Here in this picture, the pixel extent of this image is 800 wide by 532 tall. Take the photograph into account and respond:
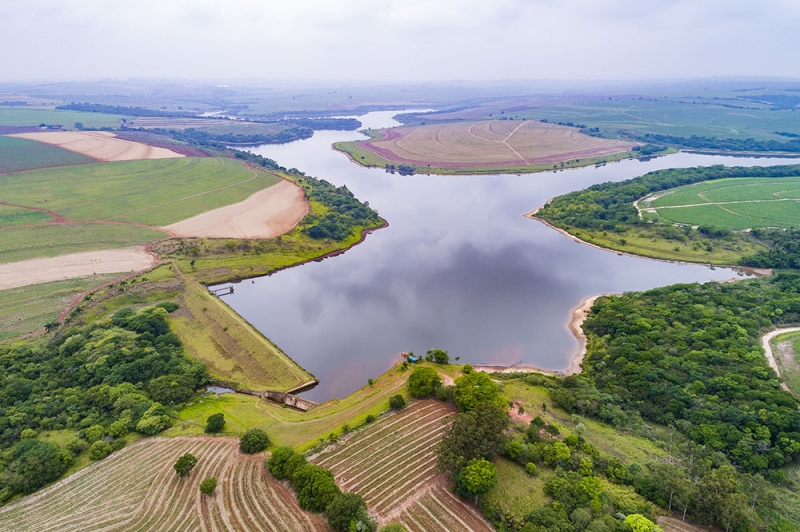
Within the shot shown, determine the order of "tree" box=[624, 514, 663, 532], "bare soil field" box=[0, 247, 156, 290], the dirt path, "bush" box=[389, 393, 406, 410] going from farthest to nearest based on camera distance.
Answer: "bare soil field" box=[0, 247, 156, 290], the dirt path, "bush" box=[389, 393, 406, 410], "tree" box=[624, 514, 663, 532]

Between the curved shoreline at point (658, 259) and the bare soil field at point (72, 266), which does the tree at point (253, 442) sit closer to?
the bare soil field at point (72, 266)

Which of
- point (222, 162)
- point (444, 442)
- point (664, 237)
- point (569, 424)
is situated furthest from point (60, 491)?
point (222, 162)

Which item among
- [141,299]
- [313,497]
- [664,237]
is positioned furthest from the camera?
[664,237]

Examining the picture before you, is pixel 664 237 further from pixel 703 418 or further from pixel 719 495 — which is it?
pixel 719 495

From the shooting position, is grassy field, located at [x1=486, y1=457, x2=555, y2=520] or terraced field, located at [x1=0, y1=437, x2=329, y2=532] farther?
terraced field, located at [x1=0, y1=437, x2=329, y2=532]

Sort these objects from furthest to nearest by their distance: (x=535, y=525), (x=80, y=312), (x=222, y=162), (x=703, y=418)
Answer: (x=222, y=162), (x=80, y=312), (x=703, y=418), (x=535, y=525)

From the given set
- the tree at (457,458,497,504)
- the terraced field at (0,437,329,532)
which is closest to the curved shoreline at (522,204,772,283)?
the tree at (457,458,497,504)

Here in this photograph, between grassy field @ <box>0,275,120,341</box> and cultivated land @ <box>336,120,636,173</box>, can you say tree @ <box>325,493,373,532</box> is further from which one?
cultivated land @ <box>336,120,636,173</box>
